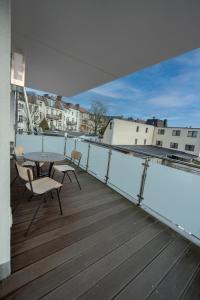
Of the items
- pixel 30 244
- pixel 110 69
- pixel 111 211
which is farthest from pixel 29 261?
pixel 110 69

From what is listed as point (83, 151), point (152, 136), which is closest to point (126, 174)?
point (83, 151)

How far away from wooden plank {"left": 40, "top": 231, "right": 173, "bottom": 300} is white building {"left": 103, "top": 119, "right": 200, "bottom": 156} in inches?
546

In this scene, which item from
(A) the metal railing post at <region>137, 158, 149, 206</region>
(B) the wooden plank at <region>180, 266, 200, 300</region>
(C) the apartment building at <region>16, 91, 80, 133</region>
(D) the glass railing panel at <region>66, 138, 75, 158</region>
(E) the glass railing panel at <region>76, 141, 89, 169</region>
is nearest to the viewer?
(B) the wooden plank at <region>180, 266, 200, 300</region>

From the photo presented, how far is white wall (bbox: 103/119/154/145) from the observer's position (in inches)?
614

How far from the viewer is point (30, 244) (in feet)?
5.14

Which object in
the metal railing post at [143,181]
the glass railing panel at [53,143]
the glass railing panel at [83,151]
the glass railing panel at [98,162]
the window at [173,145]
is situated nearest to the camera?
the metal railing post at [143,181]

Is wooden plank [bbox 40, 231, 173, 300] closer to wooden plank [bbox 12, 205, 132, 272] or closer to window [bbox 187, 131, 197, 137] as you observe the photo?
wooden plank [bbox 12, 205, 132, 272]

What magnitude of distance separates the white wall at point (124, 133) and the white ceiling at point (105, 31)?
1279cm

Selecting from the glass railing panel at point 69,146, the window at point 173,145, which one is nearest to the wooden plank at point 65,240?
the glass railing panel at point 69,146

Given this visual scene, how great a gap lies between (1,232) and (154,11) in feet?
8.30

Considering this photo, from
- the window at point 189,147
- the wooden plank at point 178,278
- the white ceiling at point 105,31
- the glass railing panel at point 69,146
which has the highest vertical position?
the white ceiling at point 105,31

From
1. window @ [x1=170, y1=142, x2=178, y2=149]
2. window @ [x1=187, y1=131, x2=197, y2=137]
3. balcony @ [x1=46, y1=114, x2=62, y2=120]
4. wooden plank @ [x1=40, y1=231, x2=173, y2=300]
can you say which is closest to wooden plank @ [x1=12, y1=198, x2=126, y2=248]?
wooden plank @ [x1=40, y1=231, x2=173, y2=300]

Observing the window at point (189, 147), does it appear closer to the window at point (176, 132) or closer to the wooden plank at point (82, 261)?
the window at point (176, 132)

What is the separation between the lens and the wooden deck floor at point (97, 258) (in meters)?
1.19
